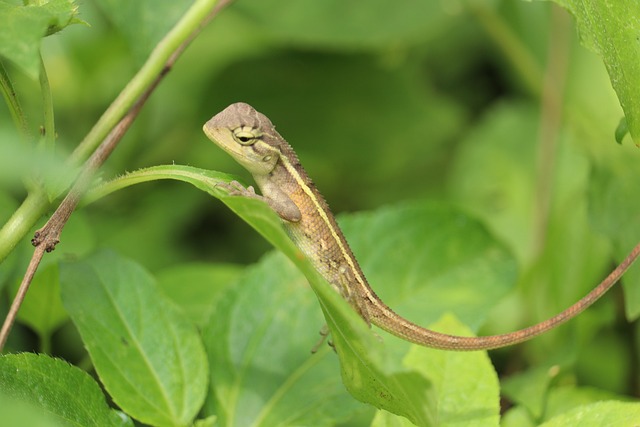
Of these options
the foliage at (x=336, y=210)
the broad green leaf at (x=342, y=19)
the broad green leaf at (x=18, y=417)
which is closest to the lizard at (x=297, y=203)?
the foliage at (x=336, y=210)

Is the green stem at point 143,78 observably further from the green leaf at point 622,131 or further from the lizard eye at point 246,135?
the green leaf at point 622,131

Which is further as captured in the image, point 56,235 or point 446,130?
point 446,130

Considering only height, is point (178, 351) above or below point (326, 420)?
above

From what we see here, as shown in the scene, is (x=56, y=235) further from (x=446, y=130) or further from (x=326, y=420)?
(x=446, y=130)

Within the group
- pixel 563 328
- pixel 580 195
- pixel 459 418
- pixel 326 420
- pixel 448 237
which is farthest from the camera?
pixel 580 195

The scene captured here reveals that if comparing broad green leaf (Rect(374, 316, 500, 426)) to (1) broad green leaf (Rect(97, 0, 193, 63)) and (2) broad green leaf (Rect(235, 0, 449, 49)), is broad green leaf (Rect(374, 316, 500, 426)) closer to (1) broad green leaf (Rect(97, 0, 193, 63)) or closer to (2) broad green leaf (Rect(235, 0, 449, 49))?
(1) broad green leaf (Rect(97, 0, 193, 63))

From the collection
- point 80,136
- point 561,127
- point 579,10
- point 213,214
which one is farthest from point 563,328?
point 80,136

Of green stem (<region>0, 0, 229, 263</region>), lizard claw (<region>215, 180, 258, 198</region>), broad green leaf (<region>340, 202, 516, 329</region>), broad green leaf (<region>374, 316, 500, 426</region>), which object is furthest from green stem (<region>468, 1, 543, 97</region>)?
lizard claw (<region>215, 180, 258, 198</region>)
